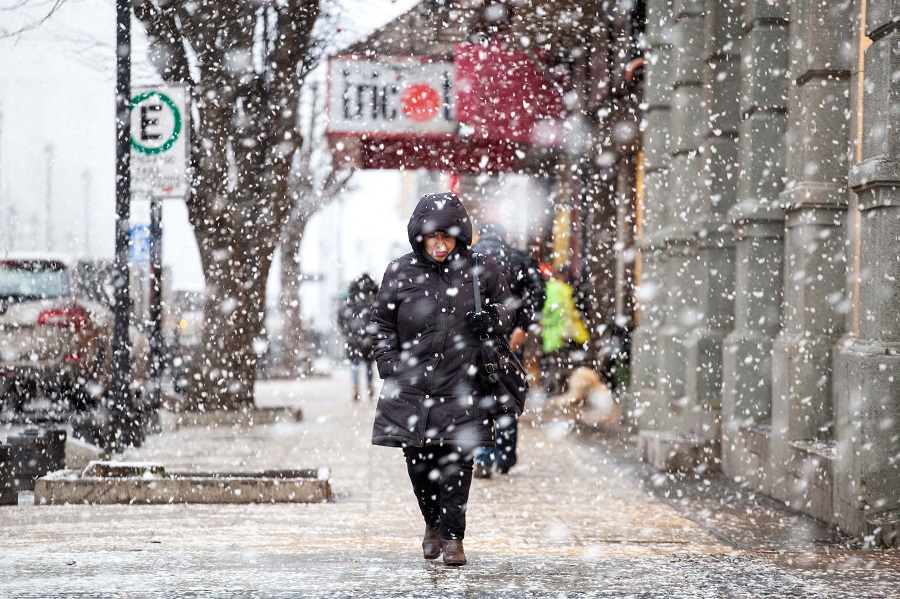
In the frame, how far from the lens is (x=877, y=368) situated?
21.9 ft

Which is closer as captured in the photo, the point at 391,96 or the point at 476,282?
the point at 476,282

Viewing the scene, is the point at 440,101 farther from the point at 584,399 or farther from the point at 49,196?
the point at 49,196

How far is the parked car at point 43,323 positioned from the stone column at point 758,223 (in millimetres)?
8238

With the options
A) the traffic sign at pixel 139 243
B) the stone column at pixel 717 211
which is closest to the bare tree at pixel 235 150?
the stone column at pixel 717 211

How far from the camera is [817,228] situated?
793 centimetres

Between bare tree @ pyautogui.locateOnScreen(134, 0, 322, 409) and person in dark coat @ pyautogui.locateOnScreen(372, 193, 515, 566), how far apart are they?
9.18 metres

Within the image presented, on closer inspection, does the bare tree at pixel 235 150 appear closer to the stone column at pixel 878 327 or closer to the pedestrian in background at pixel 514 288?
the pedestrian in background at pixel 514 288

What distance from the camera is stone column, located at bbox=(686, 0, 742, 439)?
10164 millimetres

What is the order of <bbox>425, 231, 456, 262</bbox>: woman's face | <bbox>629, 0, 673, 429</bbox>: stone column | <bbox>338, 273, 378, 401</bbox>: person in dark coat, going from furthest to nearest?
<bbox>338, 273, 378, 401</bbox>: person in dark coat
<bbox>629, 0, 673, 429</bbox>: stone column
<bbox>425, 231, 456, 262</bbox>: woman's face

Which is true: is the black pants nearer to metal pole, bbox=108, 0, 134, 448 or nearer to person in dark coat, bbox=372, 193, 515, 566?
person in dark coat, bbox=372, 193, 515, 566

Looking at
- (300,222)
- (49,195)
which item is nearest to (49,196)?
(49,195)

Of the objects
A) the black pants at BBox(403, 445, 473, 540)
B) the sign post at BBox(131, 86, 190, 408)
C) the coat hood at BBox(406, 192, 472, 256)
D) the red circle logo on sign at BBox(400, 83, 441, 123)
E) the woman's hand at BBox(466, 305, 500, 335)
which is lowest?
the black pants at BBox(403, 445, 473, 540)

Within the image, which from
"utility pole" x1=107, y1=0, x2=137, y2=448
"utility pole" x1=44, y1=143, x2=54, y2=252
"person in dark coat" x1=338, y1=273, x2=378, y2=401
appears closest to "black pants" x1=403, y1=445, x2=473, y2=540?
"person in dark coat" x1=338, y1=273, x2=378, y2=401

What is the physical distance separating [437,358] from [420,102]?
949cm
